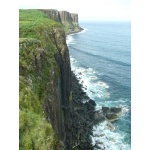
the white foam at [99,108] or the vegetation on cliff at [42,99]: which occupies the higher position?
the vegetation on cliff at [42,99]

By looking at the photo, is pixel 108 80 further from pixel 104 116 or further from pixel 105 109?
pixel 104 116

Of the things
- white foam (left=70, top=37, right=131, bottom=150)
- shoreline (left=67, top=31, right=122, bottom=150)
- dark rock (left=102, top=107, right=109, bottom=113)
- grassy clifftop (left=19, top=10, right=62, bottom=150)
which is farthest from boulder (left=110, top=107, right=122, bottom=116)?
grassy clifftop (left=19, top=10, right=62, bottom=150)

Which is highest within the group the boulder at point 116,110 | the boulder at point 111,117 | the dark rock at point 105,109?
the dark rock at point 105,109

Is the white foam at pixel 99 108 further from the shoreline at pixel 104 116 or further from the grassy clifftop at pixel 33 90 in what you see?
the grassy clifftop at pixel 33 90

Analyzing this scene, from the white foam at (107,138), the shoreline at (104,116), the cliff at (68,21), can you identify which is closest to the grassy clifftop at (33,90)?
the white foam at (107,138)

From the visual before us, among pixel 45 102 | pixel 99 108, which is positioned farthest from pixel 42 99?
pixel 99 108
